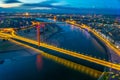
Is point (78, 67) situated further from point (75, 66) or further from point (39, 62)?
point (39, 62)

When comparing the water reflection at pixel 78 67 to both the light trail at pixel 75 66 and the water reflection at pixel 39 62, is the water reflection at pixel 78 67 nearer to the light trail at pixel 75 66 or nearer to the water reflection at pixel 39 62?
the light trail at pixel 75 66

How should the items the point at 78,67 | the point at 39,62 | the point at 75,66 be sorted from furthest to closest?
the point at 39,62
the point at 75,66
the point at 78,67

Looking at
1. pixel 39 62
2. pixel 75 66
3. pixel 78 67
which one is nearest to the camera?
pixel 78 67

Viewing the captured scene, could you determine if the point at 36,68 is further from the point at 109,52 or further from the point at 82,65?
the point at 109,52

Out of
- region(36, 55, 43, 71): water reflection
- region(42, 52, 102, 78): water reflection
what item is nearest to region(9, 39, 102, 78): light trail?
region(42, 52, 102, 78): water reflection

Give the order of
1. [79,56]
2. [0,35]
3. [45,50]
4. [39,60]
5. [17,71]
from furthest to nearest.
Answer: [0,35] → [45,50] → [39,60] → [79,56] → [17,71]

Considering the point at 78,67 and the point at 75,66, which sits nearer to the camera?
the point at 78,67

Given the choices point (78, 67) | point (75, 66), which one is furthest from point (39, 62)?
point (78, 67)

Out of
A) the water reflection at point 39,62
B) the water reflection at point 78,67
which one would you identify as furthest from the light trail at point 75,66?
the water reflection at point 39,62

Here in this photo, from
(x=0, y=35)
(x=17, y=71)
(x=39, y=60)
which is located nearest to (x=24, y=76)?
(x=17, y=71)

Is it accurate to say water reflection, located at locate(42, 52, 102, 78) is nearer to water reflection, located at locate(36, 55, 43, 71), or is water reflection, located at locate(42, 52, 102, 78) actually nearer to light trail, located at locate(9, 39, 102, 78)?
light trail, located at locate(9, 39, 102, 78)

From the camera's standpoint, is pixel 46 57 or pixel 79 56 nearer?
pixel 79 56
